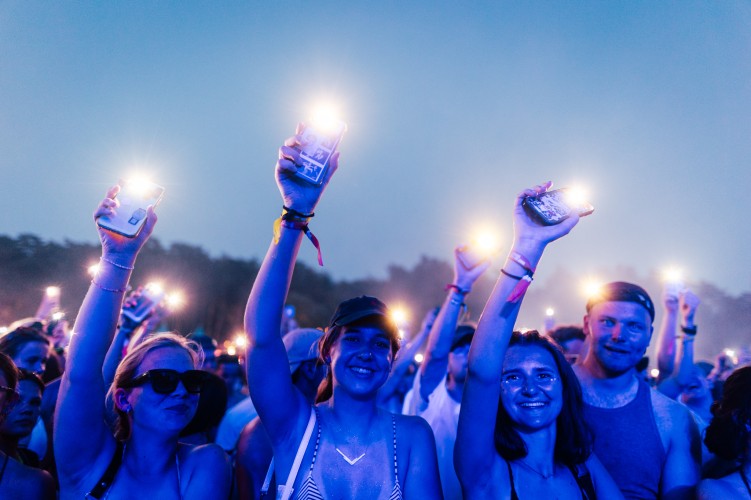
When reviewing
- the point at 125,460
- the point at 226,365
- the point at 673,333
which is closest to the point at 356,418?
the point at 125,460

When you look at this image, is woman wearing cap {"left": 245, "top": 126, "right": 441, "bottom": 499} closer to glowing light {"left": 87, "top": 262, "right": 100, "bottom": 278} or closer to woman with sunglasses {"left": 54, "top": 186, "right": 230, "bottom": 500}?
woman with sunglasses {"left": 54, "top": 186, "right": 230, "bottom": 500}

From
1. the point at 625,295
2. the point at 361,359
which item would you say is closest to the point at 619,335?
the point at 625,295

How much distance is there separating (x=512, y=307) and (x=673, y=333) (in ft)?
11.4

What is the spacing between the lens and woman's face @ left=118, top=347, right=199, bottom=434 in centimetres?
250

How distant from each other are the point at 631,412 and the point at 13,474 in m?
3.16

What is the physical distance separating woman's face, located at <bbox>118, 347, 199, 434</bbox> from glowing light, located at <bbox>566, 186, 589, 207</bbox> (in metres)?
2.02

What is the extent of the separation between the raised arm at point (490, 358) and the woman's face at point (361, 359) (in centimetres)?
43

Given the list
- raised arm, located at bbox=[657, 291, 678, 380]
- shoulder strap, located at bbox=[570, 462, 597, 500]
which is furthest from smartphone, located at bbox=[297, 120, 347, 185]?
raised arm, located at bbox=[657, 291, 678, 380]

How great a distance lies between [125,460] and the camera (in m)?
2.40

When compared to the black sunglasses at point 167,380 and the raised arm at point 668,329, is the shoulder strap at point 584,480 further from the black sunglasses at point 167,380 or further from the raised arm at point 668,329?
the raised arm at point 668,329

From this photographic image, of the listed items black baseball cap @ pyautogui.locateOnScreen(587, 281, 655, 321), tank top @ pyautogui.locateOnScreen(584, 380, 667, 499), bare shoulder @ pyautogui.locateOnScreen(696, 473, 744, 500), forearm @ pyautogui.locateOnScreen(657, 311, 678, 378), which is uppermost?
forearm @ pyautogui.locateOnScreen(657, 311, 678, 378)

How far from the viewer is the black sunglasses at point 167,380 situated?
2561mm

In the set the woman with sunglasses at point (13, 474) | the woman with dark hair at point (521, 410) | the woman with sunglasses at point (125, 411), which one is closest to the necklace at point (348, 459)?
the woman with dark hair at point (521, 410)

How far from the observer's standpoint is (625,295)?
131 inches
